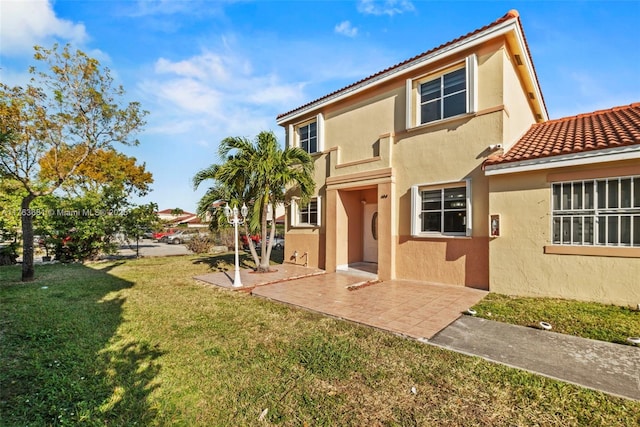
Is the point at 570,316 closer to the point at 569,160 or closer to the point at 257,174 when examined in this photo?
the point at 569,160

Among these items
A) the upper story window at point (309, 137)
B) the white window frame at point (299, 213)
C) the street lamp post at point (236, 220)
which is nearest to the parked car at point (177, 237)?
the white window frame at point (299, 213)

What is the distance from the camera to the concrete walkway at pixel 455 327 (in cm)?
379

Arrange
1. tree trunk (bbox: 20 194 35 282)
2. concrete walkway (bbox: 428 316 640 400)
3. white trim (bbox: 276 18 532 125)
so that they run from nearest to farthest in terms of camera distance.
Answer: concrete walkway (bbox: 428 316 640 400)
white trim (bbox: 276 18 532 125)
tree trunk (bbox: 20 194 35 282)

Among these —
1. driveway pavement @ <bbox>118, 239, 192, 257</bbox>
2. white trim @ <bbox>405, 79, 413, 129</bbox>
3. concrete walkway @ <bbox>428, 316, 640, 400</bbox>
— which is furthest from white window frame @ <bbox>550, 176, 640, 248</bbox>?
driveway pavement @ <bbox>118, 239, 192, 257</bbox>

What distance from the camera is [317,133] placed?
41.1 feet

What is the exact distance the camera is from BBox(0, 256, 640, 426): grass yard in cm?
301

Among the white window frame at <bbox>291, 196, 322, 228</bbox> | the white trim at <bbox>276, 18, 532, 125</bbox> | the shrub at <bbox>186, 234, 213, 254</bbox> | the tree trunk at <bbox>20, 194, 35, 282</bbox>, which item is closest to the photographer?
the white trim at <bbox>276, 18, 532, 125</bbox>

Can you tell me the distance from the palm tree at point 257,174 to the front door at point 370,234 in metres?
2.96

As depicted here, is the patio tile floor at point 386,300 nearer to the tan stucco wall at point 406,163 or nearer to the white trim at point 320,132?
the tan stucco wall at point 406,163

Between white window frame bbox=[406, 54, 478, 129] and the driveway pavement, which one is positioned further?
the driveway pavement

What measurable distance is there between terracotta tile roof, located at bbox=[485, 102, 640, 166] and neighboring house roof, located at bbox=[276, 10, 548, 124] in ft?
6.60

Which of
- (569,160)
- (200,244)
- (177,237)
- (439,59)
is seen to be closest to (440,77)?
(439,59)

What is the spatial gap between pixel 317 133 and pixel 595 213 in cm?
958

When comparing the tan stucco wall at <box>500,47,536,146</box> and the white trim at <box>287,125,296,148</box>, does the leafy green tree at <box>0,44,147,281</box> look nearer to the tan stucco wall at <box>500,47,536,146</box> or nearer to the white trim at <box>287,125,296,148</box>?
the white trim at <box>287,125,296,148</box>
